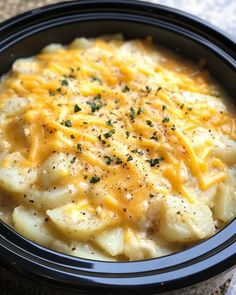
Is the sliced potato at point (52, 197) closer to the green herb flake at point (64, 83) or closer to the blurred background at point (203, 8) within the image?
the green herb flake at point (64, 83)

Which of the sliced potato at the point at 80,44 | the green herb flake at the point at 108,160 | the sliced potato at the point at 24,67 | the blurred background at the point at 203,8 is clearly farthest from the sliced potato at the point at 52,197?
the blurred background at the point at 203,8

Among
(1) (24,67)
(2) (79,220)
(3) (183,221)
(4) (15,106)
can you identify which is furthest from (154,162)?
(1) (24,67)

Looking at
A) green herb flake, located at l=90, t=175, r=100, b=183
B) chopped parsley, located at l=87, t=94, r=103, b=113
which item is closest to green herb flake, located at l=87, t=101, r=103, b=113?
chopped parsley, located at l=87, t=94, r=103, b=113

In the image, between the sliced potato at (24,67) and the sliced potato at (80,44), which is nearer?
the sliced potato at (24,67)

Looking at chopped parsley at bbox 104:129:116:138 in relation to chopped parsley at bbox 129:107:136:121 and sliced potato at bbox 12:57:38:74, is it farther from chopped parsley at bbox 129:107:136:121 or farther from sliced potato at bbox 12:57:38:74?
sliced potato at bbox 12:57:38:74

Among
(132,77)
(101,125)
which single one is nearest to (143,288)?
(101,125)

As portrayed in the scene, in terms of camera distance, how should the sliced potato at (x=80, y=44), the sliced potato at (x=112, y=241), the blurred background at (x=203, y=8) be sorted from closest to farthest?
the sliced potato at (x=112, y=241)
the sliced potato at (x=80, y=44)
the blurred background at (x=203, y=8)
